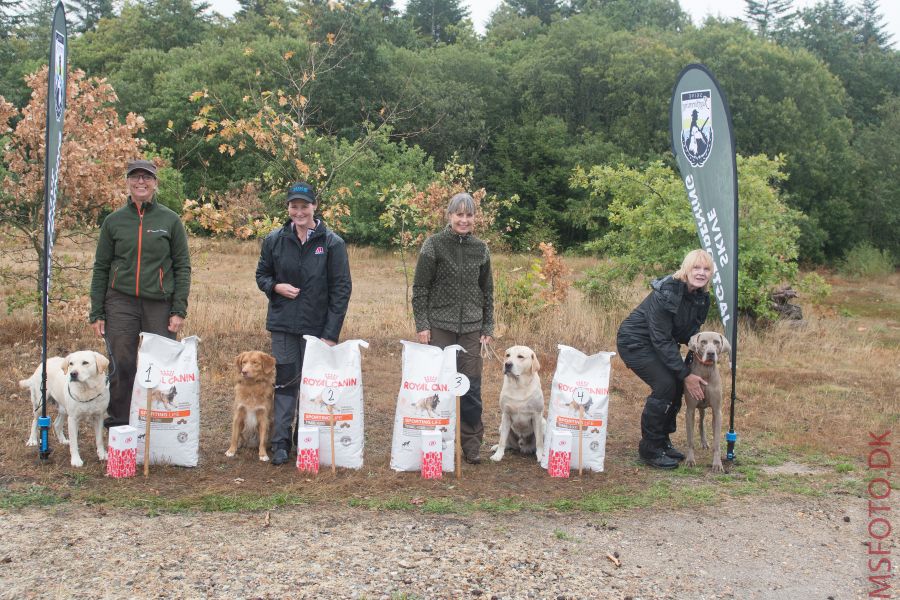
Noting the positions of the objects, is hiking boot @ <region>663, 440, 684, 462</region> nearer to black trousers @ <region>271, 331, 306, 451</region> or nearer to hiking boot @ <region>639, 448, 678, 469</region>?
hiking boot @ <region>639, 448, 678, 469</region>

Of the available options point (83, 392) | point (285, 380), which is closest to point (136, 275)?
point (83, 392)

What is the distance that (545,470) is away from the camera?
5.06m

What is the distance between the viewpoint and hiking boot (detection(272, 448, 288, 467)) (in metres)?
4.96

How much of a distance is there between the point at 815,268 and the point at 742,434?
2646 cm

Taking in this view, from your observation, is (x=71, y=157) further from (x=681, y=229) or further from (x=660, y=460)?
(x=681, y=229)

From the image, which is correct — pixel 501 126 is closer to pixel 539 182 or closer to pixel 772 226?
pixel 539 182

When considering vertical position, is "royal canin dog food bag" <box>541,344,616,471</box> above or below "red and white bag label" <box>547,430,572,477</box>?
above

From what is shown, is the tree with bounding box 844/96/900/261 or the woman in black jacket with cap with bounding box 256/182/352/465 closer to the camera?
the woman in black jacket with cap with bounding box 256/182/352/465

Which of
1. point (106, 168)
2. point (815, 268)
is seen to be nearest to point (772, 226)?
point (106, 168)

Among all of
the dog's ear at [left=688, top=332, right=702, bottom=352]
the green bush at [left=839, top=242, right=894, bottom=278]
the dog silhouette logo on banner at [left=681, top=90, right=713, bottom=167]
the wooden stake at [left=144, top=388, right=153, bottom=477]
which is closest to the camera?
the wooden stake at [left=144, top=388, right=153, bottom=477]

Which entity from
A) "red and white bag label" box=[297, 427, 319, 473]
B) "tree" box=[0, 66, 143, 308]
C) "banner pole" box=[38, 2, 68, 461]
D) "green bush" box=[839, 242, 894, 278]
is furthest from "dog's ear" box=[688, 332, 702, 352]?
"green bush" box=[839, 242, 894, 278]

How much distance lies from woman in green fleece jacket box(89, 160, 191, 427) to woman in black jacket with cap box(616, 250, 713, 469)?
3.12 meters

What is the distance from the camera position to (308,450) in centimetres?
476

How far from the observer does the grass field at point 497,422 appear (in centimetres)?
445
